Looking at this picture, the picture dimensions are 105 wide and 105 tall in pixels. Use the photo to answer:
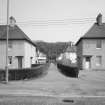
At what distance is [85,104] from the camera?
652 cm

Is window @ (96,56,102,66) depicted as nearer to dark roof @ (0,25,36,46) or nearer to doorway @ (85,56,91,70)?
doorway @ (85,56,91,70)

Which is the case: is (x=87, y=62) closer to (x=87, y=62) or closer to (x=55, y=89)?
(x=87, y=62)

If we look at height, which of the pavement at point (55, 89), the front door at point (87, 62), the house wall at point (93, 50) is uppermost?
the house wall at point (93, 50)

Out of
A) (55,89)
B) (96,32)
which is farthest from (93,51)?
(55,89)

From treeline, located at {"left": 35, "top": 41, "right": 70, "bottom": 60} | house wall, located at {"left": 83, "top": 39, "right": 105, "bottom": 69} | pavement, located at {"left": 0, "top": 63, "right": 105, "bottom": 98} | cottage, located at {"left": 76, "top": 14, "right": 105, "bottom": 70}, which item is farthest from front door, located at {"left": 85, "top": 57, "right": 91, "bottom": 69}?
treeline, located at {"left": 35, "top": 41, "right": 70, "bottom": 60}

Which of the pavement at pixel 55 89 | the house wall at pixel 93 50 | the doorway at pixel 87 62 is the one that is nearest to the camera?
the pavement at pixel 55 89

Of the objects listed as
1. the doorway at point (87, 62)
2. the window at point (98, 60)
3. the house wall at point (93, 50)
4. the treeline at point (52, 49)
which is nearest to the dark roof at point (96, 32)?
the house wall at point (93, 50)

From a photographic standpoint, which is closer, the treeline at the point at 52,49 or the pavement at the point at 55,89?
the pavement at the point at 55,89

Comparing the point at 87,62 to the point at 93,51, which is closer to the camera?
the point at 93,51

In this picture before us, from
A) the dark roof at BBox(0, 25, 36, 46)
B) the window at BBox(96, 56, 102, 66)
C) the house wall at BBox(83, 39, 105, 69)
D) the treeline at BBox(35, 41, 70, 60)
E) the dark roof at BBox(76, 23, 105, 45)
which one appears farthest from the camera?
the treeline at BBox(35, 41, 70, 60)

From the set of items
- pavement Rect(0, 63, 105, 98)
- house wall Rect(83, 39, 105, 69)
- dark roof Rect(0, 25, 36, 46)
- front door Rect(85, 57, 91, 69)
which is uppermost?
dark roof Rect(0, 25, 36, 46)

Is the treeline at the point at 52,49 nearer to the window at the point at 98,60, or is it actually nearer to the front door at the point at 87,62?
the front door at the point at 87,62

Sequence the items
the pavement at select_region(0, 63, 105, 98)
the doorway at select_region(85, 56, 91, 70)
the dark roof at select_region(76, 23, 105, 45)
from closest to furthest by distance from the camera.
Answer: the pavement at select_region(0, 63, 105, 98) → the dark roof at select_region(76, 23, 105, 45) → the doorway at select_region(85, 56, 91, 70)

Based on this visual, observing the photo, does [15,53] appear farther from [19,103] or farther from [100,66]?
[19,103]
